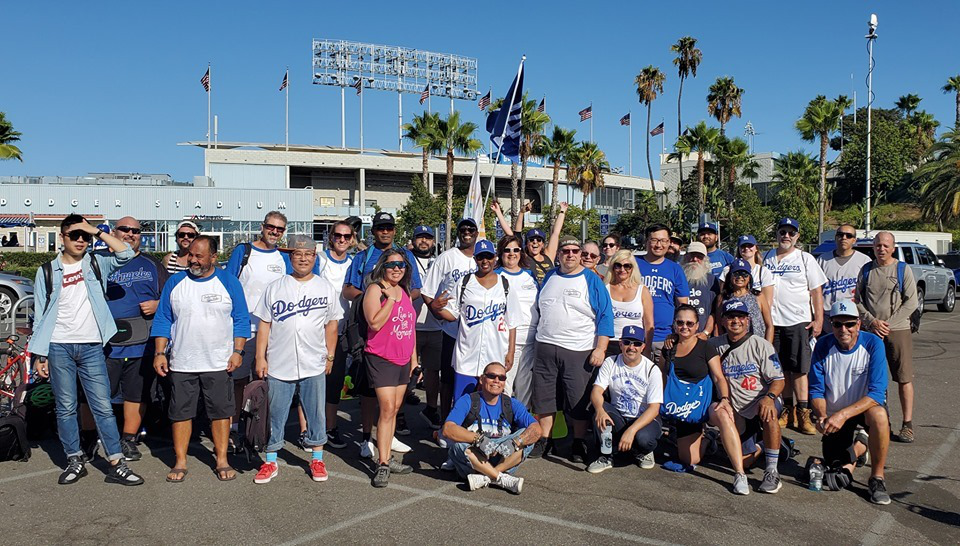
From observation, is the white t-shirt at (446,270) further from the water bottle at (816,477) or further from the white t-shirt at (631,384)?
the water bottle at (816,477)

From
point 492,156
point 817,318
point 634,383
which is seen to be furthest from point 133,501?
point 492,156

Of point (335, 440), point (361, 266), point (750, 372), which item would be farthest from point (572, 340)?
point (335, 440)

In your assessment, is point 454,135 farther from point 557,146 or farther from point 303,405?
point 303,405

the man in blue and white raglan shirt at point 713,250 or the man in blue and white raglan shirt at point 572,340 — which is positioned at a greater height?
the man in blue and white raglan shirt at point 713,250

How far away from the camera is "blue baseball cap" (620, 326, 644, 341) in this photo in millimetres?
5926

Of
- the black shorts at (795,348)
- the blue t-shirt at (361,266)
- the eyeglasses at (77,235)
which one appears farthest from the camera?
the black shorts at (795,348)

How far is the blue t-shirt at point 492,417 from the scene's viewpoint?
561 centimetres

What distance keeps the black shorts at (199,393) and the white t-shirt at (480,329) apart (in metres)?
1.85

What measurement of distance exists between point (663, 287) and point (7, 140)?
1388 inches

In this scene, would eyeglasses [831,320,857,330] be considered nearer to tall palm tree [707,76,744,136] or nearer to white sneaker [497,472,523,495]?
white sneaker [497,472,523,495]

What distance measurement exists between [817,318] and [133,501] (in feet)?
21.0

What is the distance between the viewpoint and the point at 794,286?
7312 mm

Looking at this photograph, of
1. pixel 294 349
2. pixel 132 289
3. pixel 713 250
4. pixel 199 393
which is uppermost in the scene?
pixel 713 250

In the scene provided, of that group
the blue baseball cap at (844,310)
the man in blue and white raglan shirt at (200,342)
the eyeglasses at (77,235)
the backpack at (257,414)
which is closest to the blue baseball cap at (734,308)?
the blue baseball cap at (844,310)
